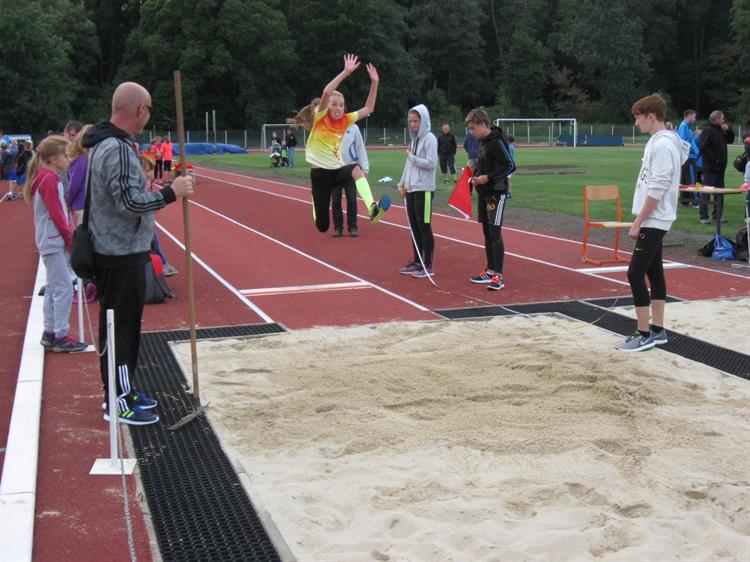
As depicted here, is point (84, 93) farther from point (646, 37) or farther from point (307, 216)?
point (307, 216)

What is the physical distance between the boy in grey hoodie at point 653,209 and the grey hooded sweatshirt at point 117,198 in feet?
12.8

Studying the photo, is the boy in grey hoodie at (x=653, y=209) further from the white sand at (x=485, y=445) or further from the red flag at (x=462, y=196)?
the red flag at (x=462, y=196)

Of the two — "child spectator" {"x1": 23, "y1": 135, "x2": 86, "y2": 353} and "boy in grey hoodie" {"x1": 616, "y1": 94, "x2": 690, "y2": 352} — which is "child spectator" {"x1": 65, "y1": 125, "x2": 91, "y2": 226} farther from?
Result: "boy in grey hoodie" {"x1": 616, "y1": 94, "x2": 690, "y2": 352}

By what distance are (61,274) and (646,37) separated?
8960 cm

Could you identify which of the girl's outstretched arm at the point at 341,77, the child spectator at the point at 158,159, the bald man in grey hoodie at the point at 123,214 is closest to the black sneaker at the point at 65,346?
the bald man in grey hoodie at the point at 123,214

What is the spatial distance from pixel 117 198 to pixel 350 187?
30.2 ft

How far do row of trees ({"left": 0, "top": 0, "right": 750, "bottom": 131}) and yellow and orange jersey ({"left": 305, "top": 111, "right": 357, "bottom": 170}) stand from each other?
59718 mm

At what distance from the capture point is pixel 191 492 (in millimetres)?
4605

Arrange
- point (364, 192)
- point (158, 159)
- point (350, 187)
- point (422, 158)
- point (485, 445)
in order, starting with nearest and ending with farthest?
point (485, 445) < point (364, 192) < point (422, 158) < point (350, 187) < point (158, 159)

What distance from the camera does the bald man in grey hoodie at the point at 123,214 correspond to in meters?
5.23

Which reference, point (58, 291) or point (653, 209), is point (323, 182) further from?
point (653, 209)

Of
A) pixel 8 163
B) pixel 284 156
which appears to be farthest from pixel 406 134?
pixel 8 163

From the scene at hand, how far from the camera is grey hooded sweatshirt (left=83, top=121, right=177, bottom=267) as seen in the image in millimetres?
5219

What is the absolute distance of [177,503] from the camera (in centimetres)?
447
